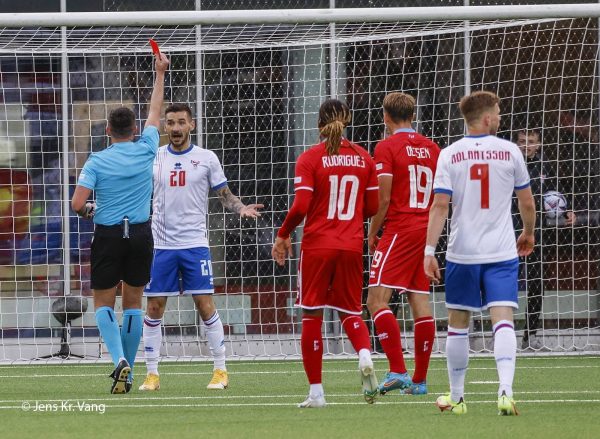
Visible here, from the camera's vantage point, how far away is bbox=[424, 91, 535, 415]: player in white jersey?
8047mm

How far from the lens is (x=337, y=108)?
28.9ft

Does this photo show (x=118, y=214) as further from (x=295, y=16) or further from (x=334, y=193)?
(x=295, y=16)

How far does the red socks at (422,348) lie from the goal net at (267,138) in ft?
15.0

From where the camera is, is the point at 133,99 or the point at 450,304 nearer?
the point at 450,304

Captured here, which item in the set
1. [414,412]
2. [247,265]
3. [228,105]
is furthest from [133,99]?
[414,412]

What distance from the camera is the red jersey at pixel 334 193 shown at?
8.66 m

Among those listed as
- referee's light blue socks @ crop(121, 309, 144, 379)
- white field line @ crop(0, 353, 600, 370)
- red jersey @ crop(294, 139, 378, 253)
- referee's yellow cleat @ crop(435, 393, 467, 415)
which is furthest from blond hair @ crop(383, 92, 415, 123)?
white field line @ crop(0, 353, 600, 370)

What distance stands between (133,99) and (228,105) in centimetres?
105

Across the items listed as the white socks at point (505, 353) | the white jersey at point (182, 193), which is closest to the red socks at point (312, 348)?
the white socks at point (505, 353)

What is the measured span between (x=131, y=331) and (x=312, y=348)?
226cm

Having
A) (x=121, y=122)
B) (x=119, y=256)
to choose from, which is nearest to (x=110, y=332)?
(x=119, y=256)

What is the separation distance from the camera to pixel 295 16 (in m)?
11.8

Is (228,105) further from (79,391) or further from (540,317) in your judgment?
(79,391)

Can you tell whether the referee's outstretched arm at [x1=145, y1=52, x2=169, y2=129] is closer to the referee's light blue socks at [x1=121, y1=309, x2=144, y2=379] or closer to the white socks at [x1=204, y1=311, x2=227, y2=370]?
the referee's light blue socks at [x1=121, y1=309, x2=144, y2=379]
